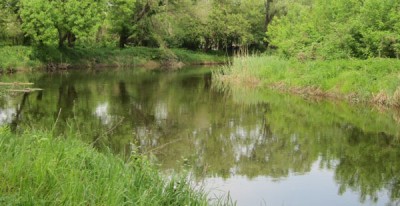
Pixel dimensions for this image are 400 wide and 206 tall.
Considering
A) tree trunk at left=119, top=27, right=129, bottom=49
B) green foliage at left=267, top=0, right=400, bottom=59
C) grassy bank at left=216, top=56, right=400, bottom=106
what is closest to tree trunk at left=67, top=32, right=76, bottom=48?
tree trunk at left=119, top=27, right=129, bottom=49

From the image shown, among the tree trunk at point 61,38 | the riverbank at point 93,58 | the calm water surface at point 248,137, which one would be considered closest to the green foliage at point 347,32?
the calm water surface at point 248,137

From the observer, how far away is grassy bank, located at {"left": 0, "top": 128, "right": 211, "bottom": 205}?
513 centimetres

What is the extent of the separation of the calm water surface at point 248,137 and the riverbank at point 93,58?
13.1 meters

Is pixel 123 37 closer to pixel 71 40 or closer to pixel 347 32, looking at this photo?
pixel 71 40

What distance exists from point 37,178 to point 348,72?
17.1 m

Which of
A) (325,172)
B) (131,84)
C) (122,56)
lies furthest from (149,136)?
(122,56)

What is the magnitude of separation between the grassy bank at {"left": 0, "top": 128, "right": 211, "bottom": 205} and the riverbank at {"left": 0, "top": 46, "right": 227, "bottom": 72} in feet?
89.9

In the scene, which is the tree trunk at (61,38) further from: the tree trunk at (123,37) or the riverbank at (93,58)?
the tree trunk at (123,37)

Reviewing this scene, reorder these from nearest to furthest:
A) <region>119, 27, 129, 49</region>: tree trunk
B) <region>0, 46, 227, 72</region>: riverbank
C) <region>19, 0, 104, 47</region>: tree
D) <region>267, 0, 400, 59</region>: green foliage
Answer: <region>267, 0, 400, 59</region>: green foliage, <region>19, 0, 104, 47</region>: tree, <region>0, 46, 227, 72</region>: riverbank, <region>119, 27, 129, 49</region>: tree trunk

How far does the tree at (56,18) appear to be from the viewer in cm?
3338

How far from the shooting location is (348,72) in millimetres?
20234

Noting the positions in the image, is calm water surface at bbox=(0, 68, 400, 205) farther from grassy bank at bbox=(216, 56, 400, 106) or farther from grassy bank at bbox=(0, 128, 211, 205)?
grassy bank at bbox=(216, 56, 400, 106)

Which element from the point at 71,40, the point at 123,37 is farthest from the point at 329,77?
the point at 123,37

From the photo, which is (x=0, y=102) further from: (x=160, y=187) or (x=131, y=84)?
(x=160, y=187)
